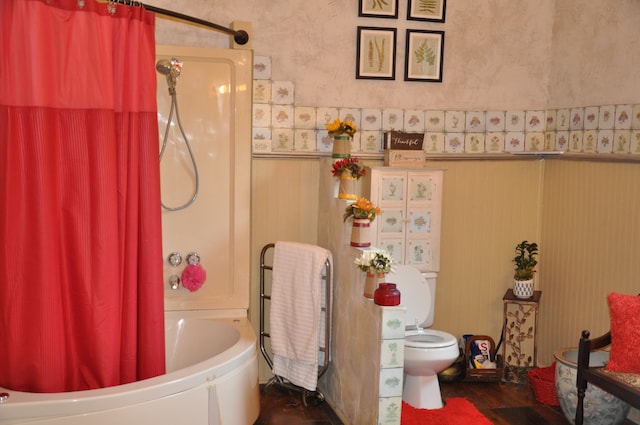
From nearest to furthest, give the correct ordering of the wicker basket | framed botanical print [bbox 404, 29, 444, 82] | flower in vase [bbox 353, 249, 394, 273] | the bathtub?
1. the bathtub
2. flower in vase [bbox 353, 249, 394, 273]
3. the wicker basket
4. framed botanical print [bbox 404, 29, 444, 82]

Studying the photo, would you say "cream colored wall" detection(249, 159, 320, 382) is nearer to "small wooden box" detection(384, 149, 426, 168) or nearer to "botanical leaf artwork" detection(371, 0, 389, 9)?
"small wooden box" detection(384, 149, 426, 168)

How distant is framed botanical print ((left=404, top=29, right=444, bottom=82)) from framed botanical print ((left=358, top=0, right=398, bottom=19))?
0.52 feet

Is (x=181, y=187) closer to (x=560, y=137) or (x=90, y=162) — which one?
(x=90, y=162)

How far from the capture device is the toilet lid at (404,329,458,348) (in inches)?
151

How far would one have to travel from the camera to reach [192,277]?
3895 millimetres

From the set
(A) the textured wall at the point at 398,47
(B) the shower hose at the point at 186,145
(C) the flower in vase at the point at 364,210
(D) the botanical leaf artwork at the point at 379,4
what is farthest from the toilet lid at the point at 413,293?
(D) the botanical leaf artwork at the point at 379,4

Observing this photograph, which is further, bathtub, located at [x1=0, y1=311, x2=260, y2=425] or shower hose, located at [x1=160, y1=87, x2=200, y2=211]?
shower hose, located at [x1=160, y1=87, x2=200, y2=211]

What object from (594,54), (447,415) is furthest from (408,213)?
(594,54)

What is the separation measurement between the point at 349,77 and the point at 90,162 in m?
1.93

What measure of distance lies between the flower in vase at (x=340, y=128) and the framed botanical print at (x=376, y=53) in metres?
0.50

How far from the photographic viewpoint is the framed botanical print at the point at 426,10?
14.1 feet

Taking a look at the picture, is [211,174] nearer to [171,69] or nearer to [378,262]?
[171,69]

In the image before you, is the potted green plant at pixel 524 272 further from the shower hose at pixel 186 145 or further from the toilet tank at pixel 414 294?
the shower hose at pixel 186 145

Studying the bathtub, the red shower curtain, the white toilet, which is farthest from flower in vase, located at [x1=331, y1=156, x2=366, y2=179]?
the red shower curtain
